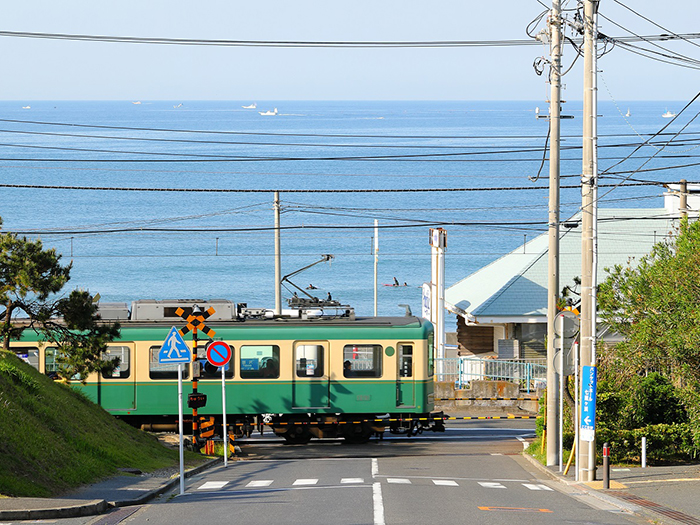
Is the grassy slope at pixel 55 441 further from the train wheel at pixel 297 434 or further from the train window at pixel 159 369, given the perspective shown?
the train wheel at pixel 297 434

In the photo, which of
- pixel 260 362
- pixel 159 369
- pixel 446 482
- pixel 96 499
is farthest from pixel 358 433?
pixel 96 499

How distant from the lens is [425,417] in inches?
925

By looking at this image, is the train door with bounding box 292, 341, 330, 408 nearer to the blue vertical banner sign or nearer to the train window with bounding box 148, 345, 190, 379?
the train window with bounding box 148, 345, 190, 379

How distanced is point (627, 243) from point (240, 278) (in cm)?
4715

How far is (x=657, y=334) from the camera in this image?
1773cm

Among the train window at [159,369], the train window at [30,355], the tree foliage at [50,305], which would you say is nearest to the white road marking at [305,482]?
the tree foliage at [50,305]

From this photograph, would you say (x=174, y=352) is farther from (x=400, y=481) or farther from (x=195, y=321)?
(x=195, y=321)

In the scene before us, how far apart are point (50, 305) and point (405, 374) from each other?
843 cm

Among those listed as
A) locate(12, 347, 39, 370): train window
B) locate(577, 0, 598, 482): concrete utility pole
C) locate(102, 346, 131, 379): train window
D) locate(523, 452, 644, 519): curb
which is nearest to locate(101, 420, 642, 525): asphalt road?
locate(523, 452, 644, 519): curb

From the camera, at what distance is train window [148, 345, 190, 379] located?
906 inches

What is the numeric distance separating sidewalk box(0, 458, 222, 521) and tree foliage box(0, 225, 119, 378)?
4019 millimetres

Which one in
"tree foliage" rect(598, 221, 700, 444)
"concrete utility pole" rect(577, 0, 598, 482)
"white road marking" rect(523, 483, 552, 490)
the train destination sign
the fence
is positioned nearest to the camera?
"white road marking" rect(523, 483, 552, 490)

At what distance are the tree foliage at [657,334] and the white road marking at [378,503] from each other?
5.92m
